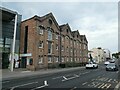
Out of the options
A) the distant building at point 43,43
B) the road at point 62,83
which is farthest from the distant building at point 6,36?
the road at point 62,83

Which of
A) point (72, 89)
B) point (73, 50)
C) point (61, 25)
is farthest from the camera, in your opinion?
point (73, 50)

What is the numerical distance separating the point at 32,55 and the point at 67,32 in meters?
18.6

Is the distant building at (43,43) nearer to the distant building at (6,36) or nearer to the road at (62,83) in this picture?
the distant building at (6,36)

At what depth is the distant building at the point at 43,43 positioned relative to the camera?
3916 cm

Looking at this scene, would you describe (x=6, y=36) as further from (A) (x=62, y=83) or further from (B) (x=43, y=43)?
(A) (x=62, y=83)

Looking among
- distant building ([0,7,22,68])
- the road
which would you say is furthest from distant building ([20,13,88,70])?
the road

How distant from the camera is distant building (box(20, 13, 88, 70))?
3916 cm

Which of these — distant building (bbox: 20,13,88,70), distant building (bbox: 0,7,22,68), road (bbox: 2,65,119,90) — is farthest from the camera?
distant building (bbox: 20,13,88,70)

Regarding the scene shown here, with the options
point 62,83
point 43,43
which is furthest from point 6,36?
point 62,83

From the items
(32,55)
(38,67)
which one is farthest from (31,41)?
(38,67)

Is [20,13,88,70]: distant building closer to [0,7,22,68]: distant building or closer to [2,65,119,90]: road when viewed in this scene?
[0,7,22,68]: distant building

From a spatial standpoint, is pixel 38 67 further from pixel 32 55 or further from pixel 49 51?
pixel 49 51

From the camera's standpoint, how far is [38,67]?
38.8 m

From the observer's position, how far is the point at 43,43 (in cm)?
4153
